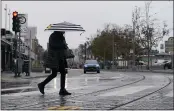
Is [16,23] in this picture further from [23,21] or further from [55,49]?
[55,49]

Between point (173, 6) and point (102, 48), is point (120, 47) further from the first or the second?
point (173, 6)

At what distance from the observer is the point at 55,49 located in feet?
32.9

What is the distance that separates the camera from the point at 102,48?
96375 millimetres

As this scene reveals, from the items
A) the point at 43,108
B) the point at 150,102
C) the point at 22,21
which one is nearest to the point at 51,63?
the point at 43,108

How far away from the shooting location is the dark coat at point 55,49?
9.98 metres

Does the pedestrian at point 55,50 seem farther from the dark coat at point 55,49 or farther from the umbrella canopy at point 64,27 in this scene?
the umbrella canopy at point 64,27

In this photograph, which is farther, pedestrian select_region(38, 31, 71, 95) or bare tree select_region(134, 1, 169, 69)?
bare tree select_region(134, 1, 169, 69)

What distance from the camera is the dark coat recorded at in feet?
32.7

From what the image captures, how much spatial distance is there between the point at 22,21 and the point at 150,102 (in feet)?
55.7

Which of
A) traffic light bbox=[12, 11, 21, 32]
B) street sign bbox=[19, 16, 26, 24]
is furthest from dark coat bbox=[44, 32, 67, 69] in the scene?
street sign bbox=[19, 16, 26, 24]

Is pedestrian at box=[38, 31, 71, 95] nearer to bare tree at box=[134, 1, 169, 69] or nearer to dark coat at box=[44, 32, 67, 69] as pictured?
dark coat at box=[44, 32, 67, 69]

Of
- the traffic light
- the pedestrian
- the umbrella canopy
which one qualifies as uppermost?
the traffic light

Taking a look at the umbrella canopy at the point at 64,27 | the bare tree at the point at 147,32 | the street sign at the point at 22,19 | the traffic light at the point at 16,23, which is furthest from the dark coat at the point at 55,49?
the bare tree at the point at 147,32

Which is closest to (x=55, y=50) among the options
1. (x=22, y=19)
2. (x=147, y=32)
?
(x=22, y=19)
